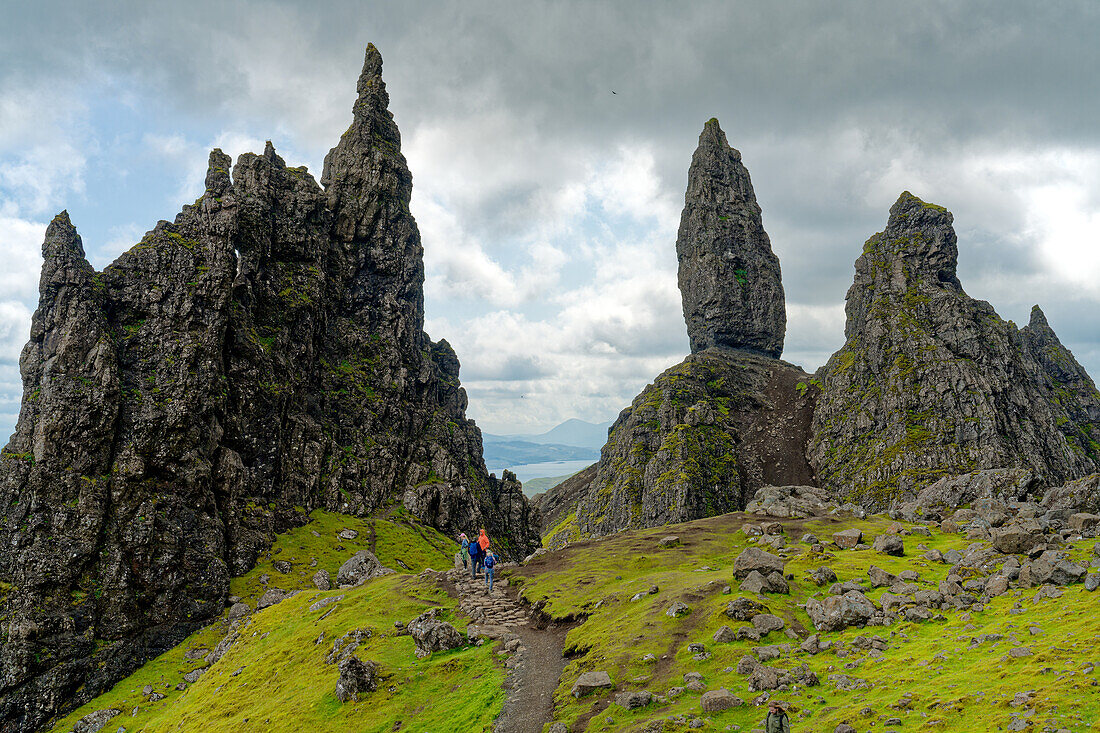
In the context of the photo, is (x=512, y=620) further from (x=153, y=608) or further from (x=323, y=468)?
(x=323, y=468)

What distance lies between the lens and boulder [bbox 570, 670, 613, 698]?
27094 mm

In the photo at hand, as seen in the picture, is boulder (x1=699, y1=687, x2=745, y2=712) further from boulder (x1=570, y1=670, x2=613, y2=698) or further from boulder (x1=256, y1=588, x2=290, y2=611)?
boulder (x1=256, y1=588, x2=290, y2=611)

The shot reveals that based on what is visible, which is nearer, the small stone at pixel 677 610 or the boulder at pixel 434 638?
the small stone at pixel 677 610

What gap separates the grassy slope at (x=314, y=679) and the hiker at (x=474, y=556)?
385 centimetres

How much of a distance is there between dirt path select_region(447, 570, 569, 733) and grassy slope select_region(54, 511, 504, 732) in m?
1.04

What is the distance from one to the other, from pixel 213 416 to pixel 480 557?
73.9 m

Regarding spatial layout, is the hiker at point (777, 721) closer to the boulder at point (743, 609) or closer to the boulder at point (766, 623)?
the boulder at point (766, 623)

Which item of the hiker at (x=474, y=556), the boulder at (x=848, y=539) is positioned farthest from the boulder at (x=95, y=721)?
the boulder at (x=848, y=539)

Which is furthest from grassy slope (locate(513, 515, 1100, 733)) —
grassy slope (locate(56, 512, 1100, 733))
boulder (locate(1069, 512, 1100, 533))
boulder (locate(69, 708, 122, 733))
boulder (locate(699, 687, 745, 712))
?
boulder (locate(69, 708, 122, 733))

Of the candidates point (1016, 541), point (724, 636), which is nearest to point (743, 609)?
point (724, 636)

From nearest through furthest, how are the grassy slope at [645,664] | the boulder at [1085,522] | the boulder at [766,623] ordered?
1. the grassy slope at [645,664]
2. the boulder at [766,623]
3. the boulder at [1085,522]

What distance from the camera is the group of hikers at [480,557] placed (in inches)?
2046

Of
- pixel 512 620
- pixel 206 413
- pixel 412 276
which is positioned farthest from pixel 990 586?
pixel 412 276

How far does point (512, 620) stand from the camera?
4406 centimetres
